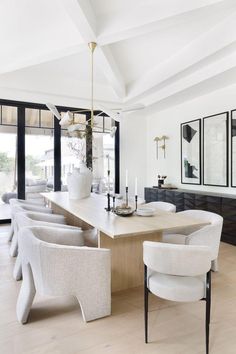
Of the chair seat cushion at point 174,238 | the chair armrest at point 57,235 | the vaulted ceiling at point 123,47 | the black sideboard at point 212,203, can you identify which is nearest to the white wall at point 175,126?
the vaulted ceiling at point 123,47

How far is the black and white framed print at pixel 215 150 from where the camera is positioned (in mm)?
4488

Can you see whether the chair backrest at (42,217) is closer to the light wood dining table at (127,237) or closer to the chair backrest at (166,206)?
the light wood dining table at (127,237)

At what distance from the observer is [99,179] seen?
21.2 feet

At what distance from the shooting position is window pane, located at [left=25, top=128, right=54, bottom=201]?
5547mm

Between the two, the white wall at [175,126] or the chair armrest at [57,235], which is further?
the white wall at [175,126]

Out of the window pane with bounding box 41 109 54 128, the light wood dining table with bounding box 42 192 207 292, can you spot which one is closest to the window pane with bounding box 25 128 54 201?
the window pane with bounding box 41 109 54 128

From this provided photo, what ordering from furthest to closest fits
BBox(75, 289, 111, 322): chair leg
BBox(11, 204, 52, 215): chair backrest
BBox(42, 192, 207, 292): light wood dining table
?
BBox(11, 204, 52, 215): chair backrest
BBox(42, 192, 207, 292): light wood dining table
BBox(75, 289, 111, 322): chair leg

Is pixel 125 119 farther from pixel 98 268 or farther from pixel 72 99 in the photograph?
pixel 98 268

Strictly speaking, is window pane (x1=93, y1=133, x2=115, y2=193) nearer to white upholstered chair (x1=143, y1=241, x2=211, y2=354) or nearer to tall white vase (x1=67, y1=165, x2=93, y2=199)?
tall white vase (x1=67, y1=165, x2=93, y2=199)

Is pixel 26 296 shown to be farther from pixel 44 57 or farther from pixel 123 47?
pixel 123 47

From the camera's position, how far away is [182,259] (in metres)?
1.60

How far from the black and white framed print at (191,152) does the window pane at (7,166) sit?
12.4 feet

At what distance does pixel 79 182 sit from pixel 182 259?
2.27 metres

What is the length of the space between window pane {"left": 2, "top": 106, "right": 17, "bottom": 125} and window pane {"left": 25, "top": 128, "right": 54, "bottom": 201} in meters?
0.37
